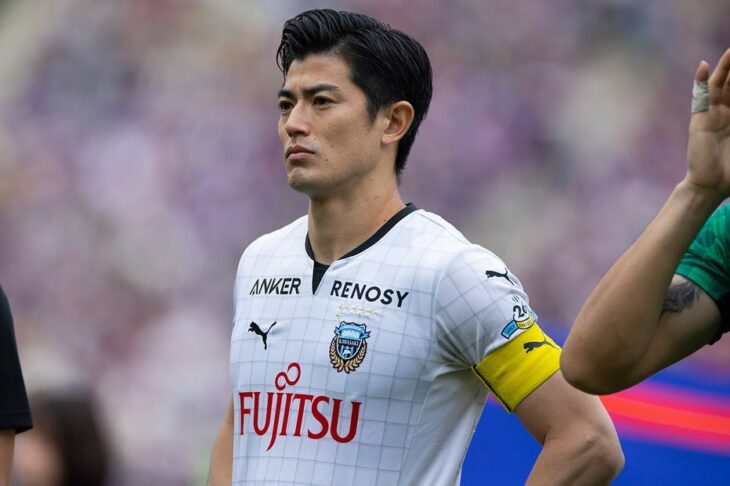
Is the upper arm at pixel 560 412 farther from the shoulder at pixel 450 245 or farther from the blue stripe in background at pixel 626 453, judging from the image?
the blue stripe in background at pixel 626 453

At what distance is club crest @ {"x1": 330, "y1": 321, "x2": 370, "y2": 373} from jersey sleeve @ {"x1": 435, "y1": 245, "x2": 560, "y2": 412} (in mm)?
193

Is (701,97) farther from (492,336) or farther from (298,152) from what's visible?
(298,152)

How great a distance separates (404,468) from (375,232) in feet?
2.14

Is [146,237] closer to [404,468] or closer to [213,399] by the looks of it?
[213,399]

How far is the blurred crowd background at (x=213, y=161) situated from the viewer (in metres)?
5.91

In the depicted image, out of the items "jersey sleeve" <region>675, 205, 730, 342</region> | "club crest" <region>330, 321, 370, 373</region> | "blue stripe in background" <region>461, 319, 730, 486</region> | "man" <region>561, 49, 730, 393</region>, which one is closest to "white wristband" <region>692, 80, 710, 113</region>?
"man" <region>561, 49, 730, 393</region>

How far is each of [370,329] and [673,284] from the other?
37.7 inches

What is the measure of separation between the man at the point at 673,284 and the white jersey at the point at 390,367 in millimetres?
709

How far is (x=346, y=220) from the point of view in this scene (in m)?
3.43

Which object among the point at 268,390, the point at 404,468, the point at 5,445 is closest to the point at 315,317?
the point at 268,390

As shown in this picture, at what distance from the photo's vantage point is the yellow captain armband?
123 inches

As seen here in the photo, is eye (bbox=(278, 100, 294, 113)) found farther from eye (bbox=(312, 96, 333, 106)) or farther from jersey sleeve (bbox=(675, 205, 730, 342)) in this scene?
jersey sleeve (bbox=(675, 205, 730, 342))

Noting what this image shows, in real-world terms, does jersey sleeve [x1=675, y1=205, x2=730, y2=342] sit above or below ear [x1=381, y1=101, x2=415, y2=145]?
below

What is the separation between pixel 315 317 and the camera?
3.31m
